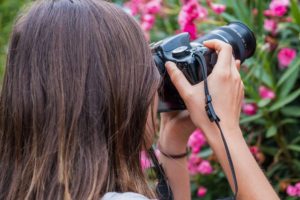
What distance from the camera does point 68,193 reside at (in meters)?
1.42

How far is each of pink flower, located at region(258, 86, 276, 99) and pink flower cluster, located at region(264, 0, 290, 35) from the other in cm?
26

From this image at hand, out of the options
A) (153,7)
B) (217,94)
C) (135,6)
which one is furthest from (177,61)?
(135,6)

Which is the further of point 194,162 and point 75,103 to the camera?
point 194,162

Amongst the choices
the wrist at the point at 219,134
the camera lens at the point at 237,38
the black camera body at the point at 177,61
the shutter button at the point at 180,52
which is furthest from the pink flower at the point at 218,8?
the wrist at the point at 219,134

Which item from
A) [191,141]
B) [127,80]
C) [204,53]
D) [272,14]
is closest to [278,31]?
[272,14]

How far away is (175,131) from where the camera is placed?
198 cm

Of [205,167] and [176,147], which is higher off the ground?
[176,147]

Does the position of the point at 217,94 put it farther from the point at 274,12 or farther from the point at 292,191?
the point at 274,12

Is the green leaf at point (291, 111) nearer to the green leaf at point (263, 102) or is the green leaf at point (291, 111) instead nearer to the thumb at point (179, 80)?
the green leaf at point (263, 102)

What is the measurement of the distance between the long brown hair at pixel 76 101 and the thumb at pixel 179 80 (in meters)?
0.14

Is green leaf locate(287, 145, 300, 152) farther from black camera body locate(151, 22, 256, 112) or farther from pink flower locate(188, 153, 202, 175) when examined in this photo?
black camera body locate(151, 22, 256, 112)

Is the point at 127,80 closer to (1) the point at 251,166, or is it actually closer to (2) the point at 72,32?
(2) the point at 72,32

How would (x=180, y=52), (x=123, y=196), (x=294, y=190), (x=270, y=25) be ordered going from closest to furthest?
(x=123, y=196), (x=180, y=52), (x=294, y=190), (x=270, y=25)

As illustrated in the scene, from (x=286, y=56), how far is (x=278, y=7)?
0.20 meters
